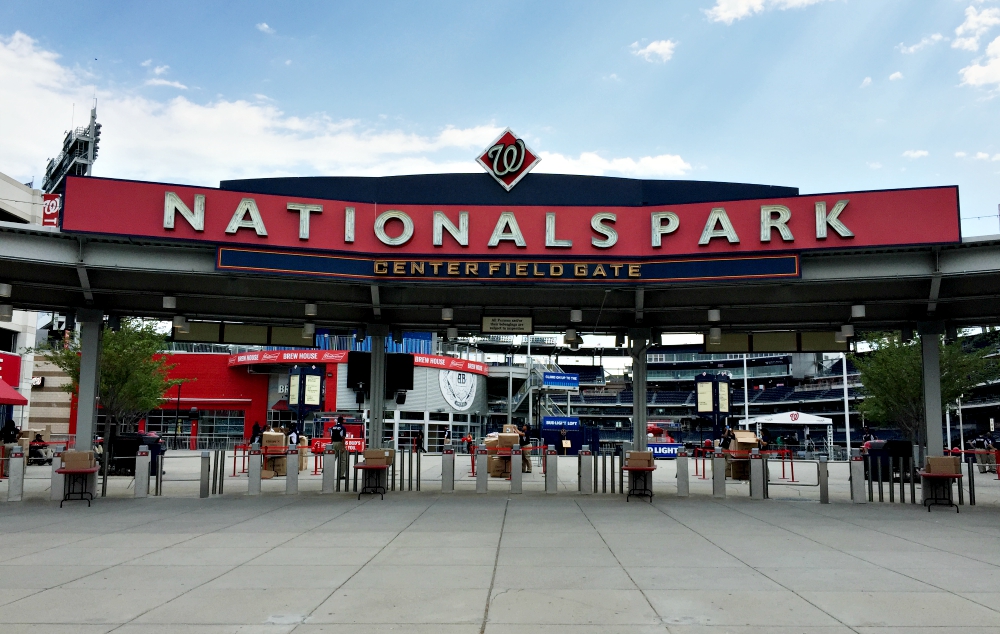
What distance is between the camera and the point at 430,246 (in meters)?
16.6

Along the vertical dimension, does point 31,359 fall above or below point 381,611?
above

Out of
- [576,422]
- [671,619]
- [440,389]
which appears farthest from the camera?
[440,389]

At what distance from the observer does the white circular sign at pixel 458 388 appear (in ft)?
184

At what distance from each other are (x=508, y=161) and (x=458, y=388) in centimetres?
4035

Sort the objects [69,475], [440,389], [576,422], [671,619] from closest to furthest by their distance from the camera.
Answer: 1. [671,619]
2. [69,475]
3. [576,422]
4. [440,389]

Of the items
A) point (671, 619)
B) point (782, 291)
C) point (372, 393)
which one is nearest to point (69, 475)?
point (372, 393)

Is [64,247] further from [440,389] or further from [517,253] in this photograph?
[440,389]

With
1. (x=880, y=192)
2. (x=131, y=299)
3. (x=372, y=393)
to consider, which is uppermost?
(x=880, y=192)

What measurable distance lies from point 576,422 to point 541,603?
34382 mm

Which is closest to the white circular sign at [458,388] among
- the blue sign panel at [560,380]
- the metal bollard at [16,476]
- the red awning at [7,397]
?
the blue sign panel at [560,380]

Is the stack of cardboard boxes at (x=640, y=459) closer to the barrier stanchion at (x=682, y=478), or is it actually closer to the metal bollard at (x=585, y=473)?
the barrier stanchion at (x=682, y=478)

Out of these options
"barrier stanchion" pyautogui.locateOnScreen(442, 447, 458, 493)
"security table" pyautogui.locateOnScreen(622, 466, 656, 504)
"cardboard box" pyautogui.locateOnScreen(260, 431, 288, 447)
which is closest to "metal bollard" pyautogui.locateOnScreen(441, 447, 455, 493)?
"barrier stanchion" pyautogui.locateOnScreen(442, 447, 458, 493)

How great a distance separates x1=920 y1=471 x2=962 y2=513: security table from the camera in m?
16.8

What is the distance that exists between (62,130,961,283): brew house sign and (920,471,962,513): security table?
17.4 ft
